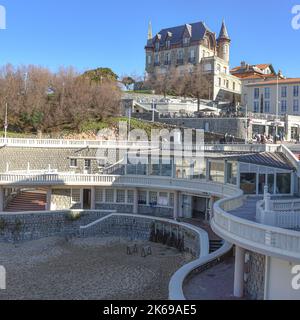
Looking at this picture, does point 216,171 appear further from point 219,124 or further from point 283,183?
point 219,124

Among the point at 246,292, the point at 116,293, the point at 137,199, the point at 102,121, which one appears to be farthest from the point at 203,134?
the point at 246,292

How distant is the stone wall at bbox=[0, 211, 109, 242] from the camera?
86.9ft

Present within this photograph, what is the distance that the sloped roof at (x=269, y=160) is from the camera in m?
22.3

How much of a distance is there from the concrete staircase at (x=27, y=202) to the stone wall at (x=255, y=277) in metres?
20.5

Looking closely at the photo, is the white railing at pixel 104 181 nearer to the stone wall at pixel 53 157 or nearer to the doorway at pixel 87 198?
the doorway at pixel 87 198

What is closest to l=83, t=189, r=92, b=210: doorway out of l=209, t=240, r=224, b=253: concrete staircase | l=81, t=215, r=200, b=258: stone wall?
l=81, t=215, r=200, b=258: stone wall

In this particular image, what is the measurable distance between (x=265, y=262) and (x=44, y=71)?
4568cm

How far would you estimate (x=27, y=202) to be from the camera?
31188 mm

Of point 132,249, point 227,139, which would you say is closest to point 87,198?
point 132,249

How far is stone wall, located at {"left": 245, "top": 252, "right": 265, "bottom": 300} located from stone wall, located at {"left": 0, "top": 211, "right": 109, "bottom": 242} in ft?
55.5

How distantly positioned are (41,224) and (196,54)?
64500 millimetres

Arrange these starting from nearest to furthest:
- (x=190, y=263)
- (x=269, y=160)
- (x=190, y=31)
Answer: (x=190, y=263), (x=269, y=160), (x=190, y=31)

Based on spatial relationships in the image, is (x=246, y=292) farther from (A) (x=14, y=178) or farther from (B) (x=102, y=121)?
(B) (x=102, y=121)

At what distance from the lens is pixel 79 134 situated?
46531mm
